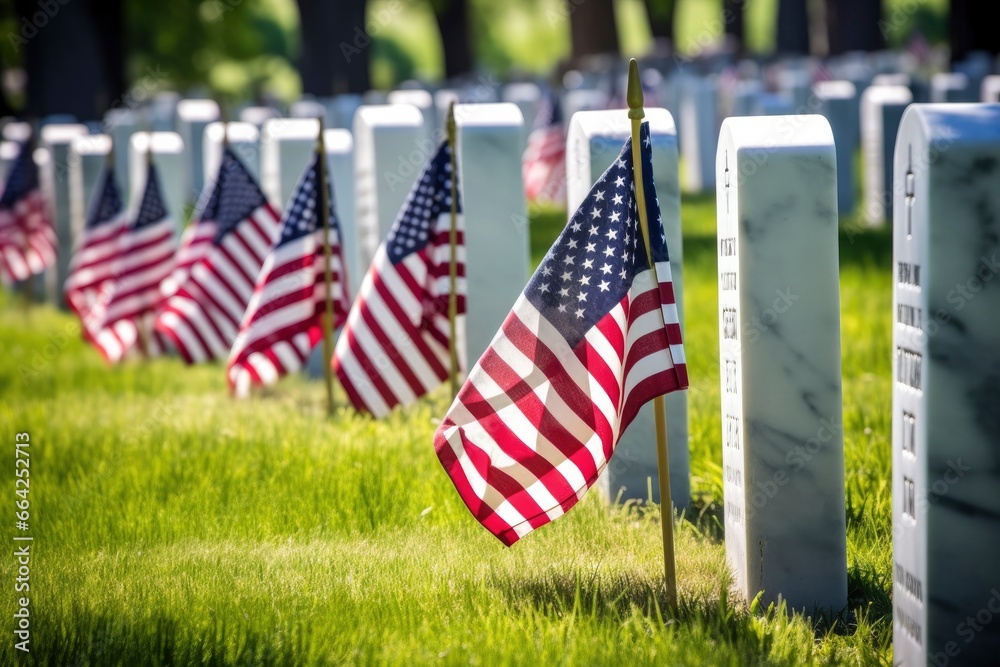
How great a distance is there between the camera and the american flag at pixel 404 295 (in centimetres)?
689

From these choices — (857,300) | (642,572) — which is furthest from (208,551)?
(857,300)

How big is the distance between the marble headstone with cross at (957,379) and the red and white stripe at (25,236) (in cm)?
1088

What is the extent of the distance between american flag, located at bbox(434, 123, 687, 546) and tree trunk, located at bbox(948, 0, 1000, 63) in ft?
53.7

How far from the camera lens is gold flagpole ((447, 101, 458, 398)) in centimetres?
679

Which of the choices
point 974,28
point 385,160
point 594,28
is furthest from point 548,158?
point 594,28

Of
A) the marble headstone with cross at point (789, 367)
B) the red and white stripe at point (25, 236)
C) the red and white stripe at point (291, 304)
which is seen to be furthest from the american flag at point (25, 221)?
the marble headstone with cross at point (789, 367)

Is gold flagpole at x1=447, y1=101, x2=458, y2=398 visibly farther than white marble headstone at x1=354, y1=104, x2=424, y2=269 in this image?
No

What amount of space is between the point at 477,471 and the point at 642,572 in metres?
0.73

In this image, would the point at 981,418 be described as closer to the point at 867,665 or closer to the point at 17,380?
the point at 867,665

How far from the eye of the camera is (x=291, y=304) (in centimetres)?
765

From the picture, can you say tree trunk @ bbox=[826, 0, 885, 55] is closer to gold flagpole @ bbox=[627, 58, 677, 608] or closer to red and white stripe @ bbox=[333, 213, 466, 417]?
red and white stripe @ bbox=[333, 213, 466, 417]

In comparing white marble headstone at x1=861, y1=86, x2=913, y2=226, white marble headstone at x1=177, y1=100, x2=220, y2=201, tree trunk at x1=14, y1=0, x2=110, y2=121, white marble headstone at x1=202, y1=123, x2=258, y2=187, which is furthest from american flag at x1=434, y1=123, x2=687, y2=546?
tree trunk at x1=14, y1=0, x2=110, y2=121

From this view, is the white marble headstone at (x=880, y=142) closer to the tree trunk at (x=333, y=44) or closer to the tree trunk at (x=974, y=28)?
the tree trunk at (x=974, y=28)

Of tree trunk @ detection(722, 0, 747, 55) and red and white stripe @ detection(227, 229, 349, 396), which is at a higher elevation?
tree trunk @ detection(722, 0, 747, 55)
